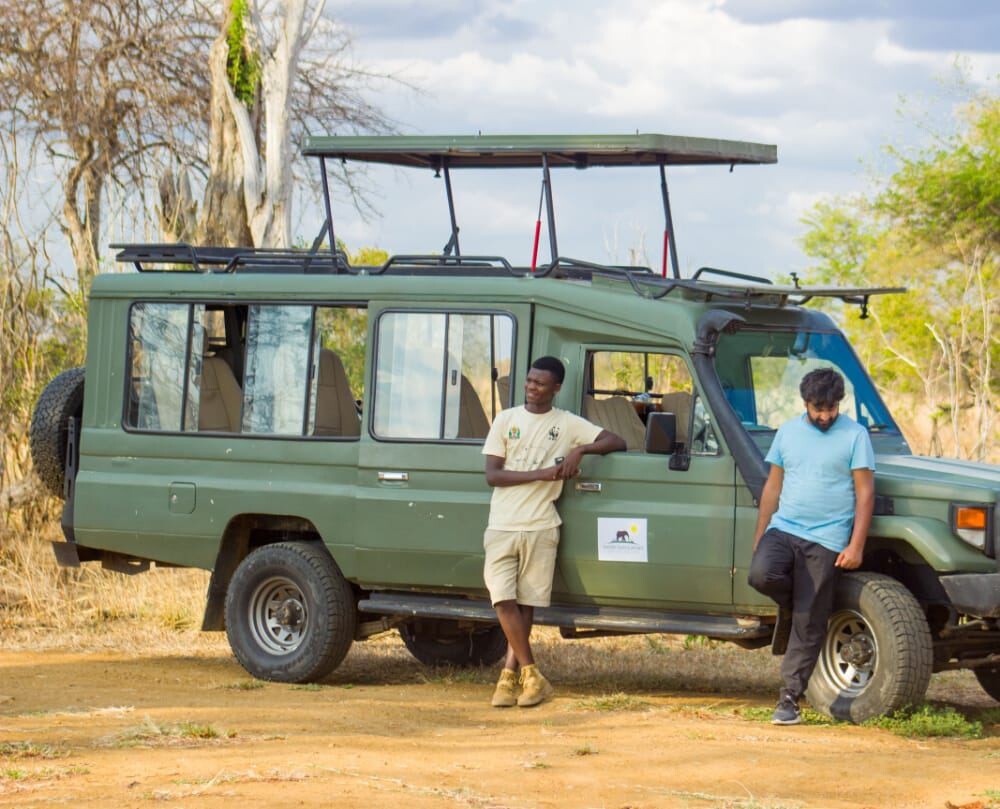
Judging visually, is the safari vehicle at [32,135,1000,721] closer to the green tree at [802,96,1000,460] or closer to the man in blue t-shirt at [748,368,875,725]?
the man in blue t-shirt at [748,368,875,725]

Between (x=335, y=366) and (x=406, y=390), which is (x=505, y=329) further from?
(x=335, y=366)

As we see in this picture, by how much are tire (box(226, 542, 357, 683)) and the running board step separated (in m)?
0.23

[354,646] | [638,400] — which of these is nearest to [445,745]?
[638,400]

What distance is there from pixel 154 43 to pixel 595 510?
15.3 meters

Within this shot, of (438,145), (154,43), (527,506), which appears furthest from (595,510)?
(154,43)

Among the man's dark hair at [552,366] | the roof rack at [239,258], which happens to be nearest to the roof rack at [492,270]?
the roof rack at [239,258]

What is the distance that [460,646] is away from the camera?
1043 centimetres

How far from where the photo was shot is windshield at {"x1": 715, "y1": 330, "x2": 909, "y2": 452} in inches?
340

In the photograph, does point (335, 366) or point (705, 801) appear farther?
point (335, 366)

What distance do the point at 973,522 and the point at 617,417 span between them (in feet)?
6.66

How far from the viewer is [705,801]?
6012 mm

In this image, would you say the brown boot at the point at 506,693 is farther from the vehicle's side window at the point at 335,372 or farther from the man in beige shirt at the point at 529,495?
the vehicle's side window at the point at 335,372

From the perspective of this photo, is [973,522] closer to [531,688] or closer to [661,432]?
[661,432]

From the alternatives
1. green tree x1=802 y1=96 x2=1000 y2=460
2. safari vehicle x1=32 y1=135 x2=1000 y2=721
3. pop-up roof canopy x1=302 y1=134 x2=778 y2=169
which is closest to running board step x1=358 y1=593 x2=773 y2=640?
safari vehicle x1=32 y1=135 x2=1000 y2=721
